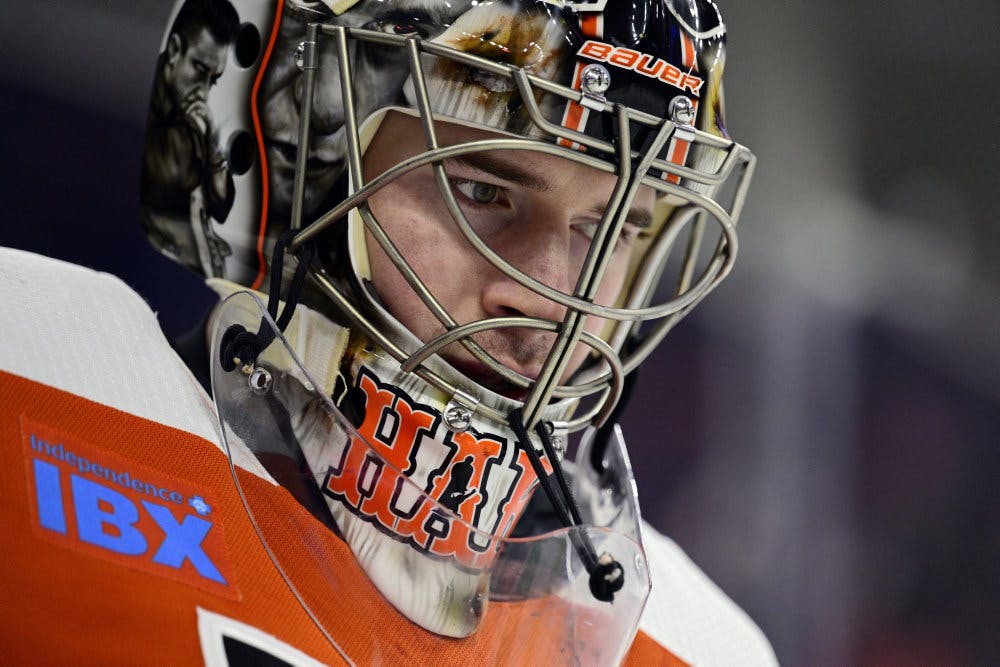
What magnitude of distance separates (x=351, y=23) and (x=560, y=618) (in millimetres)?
517

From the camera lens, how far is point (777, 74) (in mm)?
1787

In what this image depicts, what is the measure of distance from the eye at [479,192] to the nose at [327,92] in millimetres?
110

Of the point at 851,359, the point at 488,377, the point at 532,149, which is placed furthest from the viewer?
the point at 851,359

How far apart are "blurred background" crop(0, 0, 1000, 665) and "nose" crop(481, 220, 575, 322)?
762mm

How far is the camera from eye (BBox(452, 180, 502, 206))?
0.84 m

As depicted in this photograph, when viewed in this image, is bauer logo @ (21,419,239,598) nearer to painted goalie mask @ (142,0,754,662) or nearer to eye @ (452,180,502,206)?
painted goalie mask @ (142,0,754,662)

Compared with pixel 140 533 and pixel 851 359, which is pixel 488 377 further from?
pixel 851 359

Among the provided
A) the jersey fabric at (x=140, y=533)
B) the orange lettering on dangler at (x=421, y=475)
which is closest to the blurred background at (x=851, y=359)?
the orange lettering on dangler at (x=421, y=475)

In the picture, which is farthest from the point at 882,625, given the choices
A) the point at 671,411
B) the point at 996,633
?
the point at 671,411

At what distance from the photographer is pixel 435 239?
2.74ft

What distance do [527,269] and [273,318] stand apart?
0.70 ft

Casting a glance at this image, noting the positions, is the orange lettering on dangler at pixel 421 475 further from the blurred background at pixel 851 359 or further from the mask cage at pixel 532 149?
the blurred background at pixel 851 359


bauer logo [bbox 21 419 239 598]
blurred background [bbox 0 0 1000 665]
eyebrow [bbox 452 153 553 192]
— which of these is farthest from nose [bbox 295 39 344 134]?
blurred background [bbox 0 0 1000 665]

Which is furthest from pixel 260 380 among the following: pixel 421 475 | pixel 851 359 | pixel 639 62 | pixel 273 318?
pixel 851 359
